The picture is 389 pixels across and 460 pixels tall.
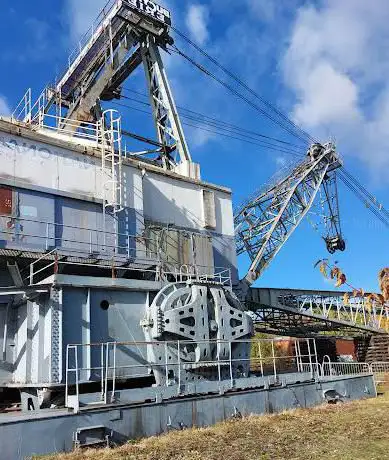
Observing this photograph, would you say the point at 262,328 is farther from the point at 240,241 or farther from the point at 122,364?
the point at 122,364

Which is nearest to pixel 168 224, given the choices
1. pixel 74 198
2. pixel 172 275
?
pixel 172 275

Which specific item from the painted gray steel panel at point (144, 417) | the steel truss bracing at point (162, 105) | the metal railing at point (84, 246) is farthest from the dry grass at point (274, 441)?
the steel truss bracing at point (162, 105)

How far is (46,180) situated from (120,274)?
377 centimetres

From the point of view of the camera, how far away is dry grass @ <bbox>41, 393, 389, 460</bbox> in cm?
908

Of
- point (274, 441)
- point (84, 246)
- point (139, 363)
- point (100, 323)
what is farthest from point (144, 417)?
point (84, 246)

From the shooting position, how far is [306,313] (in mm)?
28328

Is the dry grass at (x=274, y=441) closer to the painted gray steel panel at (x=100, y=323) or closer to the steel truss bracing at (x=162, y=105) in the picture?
the painted gray steel panel at (x=100, y=323)

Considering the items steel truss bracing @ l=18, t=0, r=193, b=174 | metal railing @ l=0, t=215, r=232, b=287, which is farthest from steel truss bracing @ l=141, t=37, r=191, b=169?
metal railing @ l=0, t=215, r=232, b=287

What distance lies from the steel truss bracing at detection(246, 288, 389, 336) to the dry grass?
47.7 feet

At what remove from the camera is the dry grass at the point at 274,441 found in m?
9.08

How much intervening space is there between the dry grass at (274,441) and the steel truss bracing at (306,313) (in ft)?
47.7

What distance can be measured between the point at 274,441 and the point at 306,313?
1876cm

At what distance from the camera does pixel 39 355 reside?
1206 centimetres

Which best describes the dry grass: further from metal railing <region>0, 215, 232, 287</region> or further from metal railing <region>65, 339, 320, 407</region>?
metal railing <region>0, 215, 232, 287</region>
